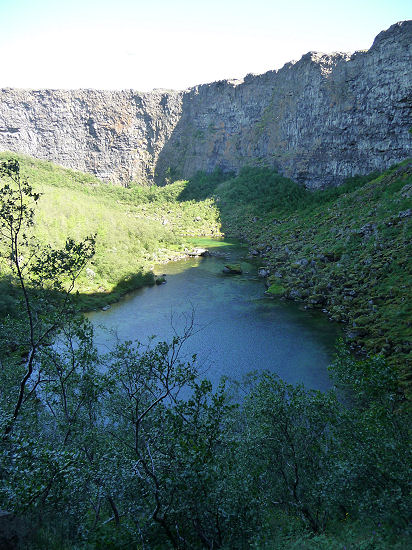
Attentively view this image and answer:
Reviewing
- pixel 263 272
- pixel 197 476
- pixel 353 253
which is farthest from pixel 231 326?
pixel 197 476

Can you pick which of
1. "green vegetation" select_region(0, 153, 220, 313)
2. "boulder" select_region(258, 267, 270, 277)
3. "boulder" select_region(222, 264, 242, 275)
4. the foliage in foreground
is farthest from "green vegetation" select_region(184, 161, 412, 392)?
"green vegetation" select_region(0, 153, 220, 313)

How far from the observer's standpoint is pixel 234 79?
391 feet

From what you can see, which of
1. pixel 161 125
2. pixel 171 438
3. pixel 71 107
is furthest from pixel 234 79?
pixel 171 438

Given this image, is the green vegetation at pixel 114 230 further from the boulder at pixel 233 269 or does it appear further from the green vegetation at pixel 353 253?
Result: the green vegetation at pixel 353 253

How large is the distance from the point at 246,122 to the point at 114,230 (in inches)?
2618

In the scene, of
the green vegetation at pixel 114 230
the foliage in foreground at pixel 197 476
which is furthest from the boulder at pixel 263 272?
the foliage in foreground at pixel 197 476

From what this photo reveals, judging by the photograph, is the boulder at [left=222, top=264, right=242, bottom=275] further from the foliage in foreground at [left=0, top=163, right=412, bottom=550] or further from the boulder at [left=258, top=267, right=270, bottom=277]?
the foliage in foreground at [left=0, top=163, right=412, bottom=550]

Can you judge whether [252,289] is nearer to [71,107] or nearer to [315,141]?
[315,141]

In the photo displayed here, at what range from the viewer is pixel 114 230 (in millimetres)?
66250

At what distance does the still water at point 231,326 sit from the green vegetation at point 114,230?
12.9ft

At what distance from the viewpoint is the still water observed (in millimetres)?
28594

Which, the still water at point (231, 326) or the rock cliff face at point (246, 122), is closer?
the still water at point (231, 326)

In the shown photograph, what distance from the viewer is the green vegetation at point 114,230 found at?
49.4 meters

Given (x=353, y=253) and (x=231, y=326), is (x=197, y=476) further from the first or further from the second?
(x=353, y=253)
